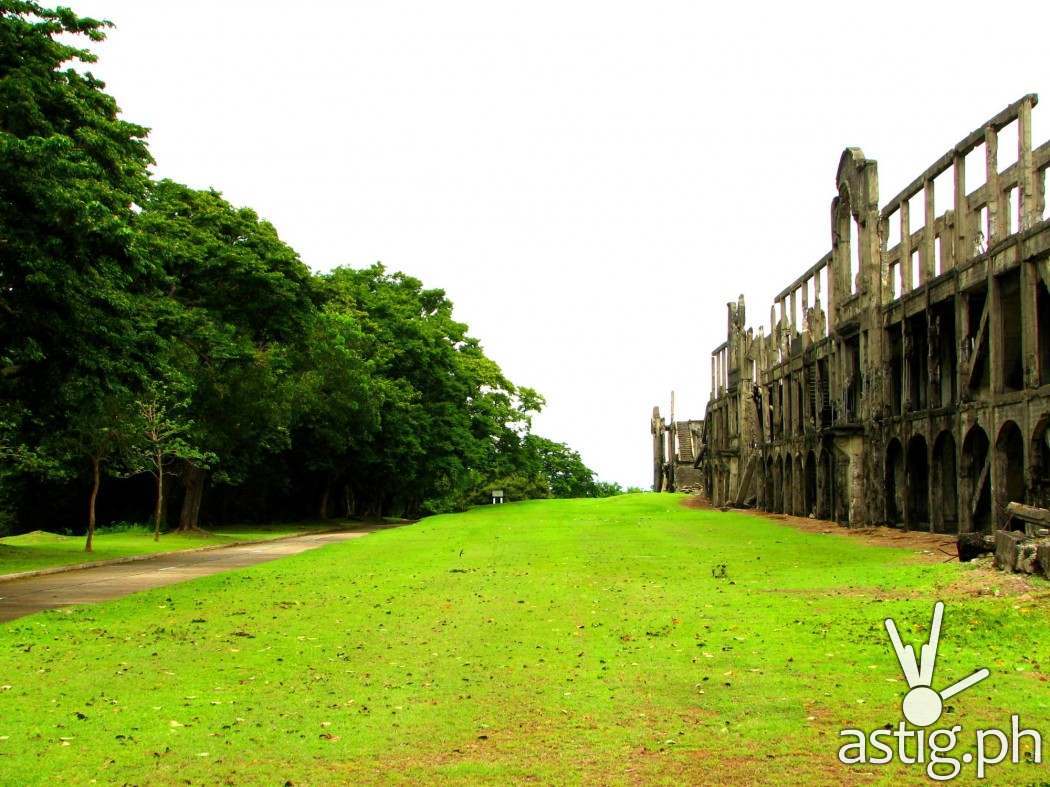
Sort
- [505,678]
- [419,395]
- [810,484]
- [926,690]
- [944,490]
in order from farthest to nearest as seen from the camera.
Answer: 1. [419,395]
2. [810,484]
3. [944,490]
4. [505,678]
5. [926,690]

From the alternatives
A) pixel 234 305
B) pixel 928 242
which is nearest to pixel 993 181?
pixel 928 242

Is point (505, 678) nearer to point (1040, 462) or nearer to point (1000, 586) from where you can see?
point (1000, 586)

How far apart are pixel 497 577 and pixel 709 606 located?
5641mm

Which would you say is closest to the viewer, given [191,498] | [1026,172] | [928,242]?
[1026,172]

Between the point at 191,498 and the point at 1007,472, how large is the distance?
100ft

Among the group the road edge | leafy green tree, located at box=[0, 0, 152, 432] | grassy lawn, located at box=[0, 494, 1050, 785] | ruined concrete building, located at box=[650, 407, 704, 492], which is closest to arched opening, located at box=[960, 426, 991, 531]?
grassy lawn, located at box=[0, 494, 1050, 785]

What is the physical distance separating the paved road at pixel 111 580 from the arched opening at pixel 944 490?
18.3 metres

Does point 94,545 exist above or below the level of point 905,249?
below

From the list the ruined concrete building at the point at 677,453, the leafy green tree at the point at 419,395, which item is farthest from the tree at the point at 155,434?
the ruined concrete building at the point at 677,453

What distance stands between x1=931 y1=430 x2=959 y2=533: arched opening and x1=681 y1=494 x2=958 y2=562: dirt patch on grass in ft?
2.12

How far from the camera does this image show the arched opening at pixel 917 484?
107ft

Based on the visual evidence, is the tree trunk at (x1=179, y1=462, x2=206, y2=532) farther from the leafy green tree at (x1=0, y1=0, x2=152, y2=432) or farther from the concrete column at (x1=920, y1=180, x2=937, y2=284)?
the concrete column at (x1=920, y1=180, x2=937, y2=284)

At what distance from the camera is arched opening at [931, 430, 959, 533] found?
2972cm

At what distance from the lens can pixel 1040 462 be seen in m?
23.2
